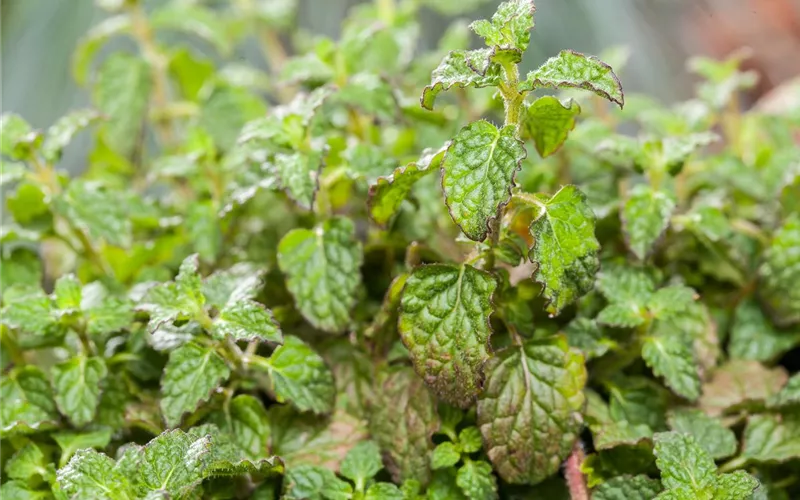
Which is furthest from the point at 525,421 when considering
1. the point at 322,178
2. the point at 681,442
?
the point at 322,178

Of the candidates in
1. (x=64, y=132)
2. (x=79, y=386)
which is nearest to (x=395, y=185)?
(x=79, y=386)

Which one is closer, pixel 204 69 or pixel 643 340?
pixel 643 340

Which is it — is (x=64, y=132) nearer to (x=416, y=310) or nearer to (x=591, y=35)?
(x=416, y=310)

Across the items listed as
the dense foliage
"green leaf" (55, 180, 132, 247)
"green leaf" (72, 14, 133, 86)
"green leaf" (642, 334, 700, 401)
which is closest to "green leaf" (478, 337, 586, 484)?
the dense foliage

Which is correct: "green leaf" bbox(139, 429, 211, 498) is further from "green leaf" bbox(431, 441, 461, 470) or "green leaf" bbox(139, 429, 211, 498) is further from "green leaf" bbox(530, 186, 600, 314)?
"green leaf" bbox(530, 186, 600, 314)

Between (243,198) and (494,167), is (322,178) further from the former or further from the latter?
(494,167)

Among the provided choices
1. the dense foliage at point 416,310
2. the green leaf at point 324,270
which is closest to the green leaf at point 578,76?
the dense foliage at point 416,310
